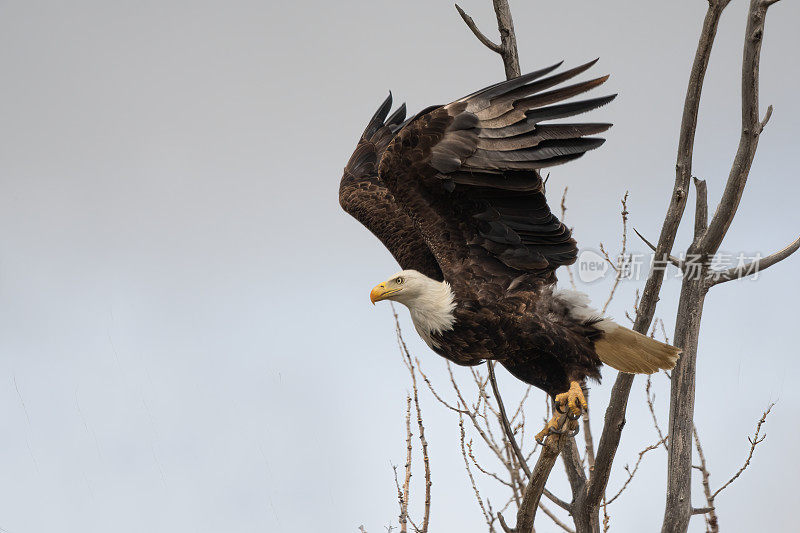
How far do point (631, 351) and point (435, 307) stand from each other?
91cm

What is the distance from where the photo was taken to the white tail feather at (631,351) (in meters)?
3.58

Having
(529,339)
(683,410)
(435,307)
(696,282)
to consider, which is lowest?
(683,410)

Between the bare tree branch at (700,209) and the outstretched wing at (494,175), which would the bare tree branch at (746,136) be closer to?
the bare tree branch at (700,209)

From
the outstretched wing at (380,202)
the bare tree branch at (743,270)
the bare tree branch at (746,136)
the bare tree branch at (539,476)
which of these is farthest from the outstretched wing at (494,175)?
the bare tree branch at (743,270)

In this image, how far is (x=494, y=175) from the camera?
10.7 ft

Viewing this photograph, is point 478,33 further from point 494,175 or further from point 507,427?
point 507,427

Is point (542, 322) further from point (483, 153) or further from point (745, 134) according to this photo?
point (745, 134)

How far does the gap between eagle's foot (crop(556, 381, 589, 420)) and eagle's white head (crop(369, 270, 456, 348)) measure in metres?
0.54

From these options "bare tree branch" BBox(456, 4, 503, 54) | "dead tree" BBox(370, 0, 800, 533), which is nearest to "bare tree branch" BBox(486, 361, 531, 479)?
"dead tree" BBox(370, 0, 800, 533)

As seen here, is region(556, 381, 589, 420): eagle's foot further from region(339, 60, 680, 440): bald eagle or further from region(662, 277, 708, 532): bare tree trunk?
region(662, 277, 708, 532): bare tree trunk

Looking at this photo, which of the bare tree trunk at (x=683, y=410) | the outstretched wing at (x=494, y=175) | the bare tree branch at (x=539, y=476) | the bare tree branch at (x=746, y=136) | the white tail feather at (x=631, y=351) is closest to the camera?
the outstretched wing at (x=494, y=175)

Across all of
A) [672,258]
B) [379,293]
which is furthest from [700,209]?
[379,293]

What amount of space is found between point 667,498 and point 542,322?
48.2 inches

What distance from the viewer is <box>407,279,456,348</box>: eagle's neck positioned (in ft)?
11.0
